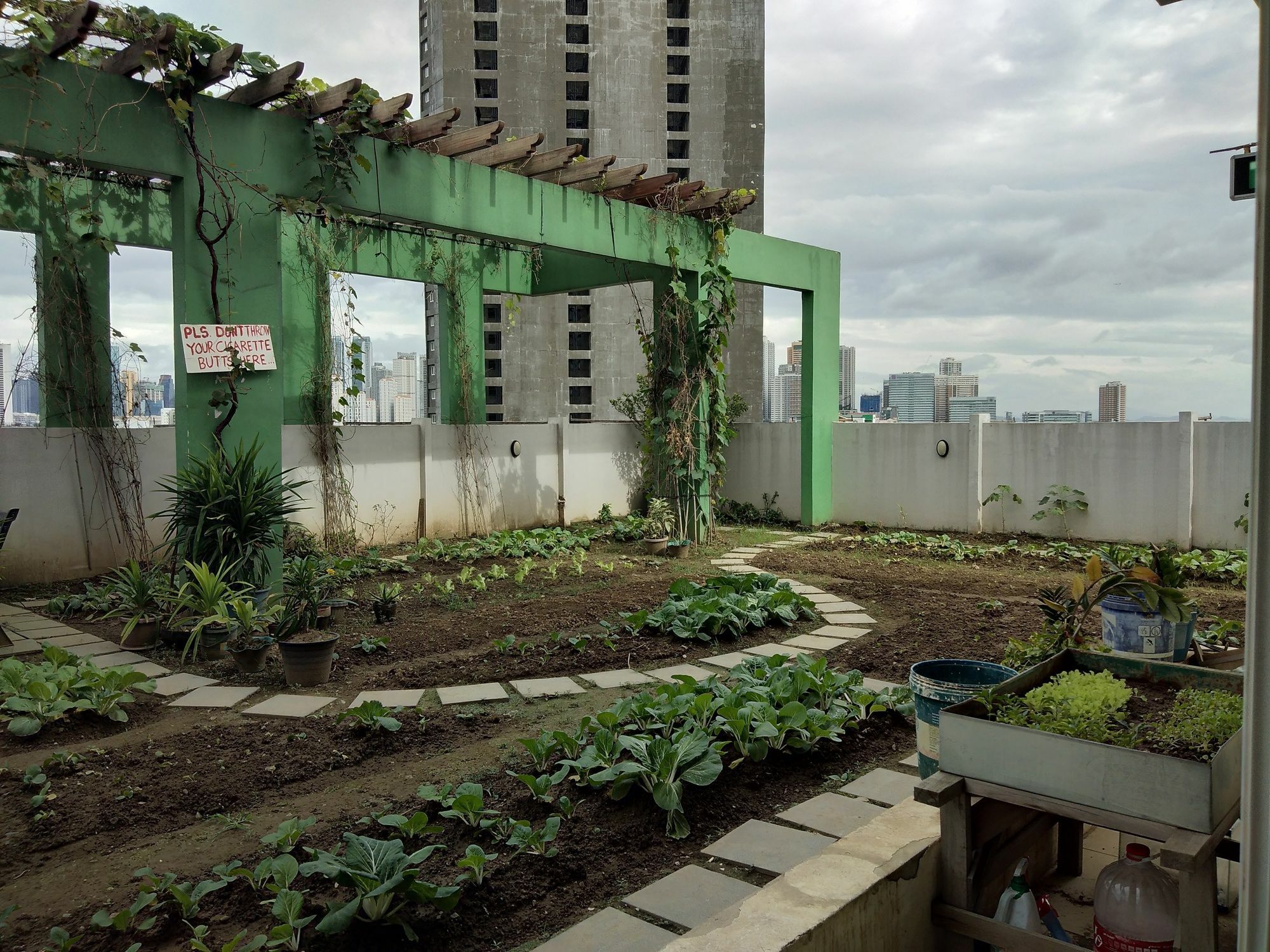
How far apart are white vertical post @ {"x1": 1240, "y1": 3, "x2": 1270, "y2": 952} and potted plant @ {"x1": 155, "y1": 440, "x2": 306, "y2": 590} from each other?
4.98 meters

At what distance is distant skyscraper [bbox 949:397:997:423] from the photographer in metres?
9.79

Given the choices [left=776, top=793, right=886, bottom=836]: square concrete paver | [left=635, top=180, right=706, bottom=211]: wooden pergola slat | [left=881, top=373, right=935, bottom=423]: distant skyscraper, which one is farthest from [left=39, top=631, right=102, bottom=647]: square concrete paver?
[left=881, top=373, right=935, bottom=423]: distant skyscraper

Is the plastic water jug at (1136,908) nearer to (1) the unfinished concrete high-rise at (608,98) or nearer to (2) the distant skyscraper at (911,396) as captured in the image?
(2) the distant skyscraper at (911,396)

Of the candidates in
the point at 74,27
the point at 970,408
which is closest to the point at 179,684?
the point at 74,27

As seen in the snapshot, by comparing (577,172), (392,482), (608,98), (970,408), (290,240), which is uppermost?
(608,98)

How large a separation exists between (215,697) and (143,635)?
1285 millimetres

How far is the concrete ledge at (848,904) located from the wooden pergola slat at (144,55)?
5.57 metres

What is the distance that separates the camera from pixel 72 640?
5094 mm

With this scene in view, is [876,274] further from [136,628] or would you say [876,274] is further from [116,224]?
[136,628]

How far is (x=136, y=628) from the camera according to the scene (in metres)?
4.98

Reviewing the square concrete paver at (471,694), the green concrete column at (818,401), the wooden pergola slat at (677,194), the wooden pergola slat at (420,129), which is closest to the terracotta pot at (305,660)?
the square concrete paver at (471,694)

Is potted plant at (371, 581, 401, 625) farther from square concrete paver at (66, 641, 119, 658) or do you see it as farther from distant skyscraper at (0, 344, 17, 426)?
distant skyscraper at (0, 344, 17, 426)

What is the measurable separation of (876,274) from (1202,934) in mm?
12437

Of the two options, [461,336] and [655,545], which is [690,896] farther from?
[461,336]
